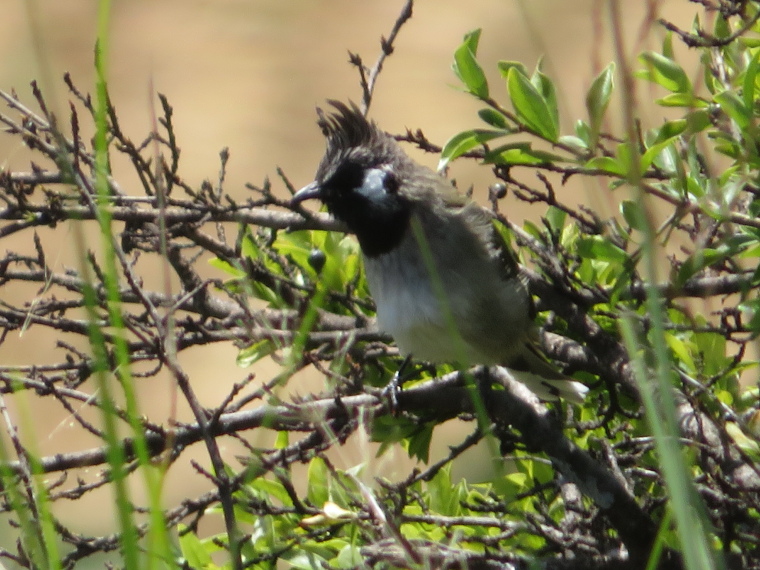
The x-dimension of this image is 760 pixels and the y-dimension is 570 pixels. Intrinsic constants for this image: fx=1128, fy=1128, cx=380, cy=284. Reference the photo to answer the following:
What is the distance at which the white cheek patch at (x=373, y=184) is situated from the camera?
3307mm

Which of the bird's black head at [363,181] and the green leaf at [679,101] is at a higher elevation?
the bird's black head at [363,181]

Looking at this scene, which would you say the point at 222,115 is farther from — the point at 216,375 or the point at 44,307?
the point at 44,307

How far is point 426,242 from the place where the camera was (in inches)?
128

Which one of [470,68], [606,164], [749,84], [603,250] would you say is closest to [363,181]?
[470,68]

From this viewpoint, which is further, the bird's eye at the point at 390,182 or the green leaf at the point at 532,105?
the bird's eye at the point at 390,182

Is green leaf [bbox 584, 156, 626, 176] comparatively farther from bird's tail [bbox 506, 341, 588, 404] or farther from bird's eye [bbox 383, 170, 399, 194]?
bird's eye [bbox 383, 170, 399, 194]

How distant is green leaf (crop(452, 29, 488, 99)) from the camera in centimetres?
247

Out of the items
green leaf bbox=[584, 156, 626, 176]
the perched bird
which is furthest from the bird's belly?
green leaf bbox=[584, 156, 626, 176]

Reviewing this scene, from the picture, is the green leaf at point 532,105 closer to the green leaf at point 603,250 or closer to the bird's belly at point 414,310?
the green leaf at point 603,250

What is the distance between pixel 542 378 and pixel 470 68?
3.71 ft

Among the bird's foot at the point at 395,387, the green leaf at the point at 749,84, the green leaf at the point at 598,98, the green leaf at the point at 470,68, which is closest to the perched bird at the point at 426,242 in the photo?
the bird's foot at the point at 395,387

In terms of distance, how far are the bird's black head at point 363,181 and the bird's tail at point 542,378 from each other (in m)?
0.54

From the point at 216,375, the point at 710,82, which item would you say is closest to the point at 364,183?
the point at 710,82

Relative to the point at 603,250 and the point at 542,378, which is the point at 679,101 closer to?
the point at 603,250
